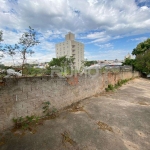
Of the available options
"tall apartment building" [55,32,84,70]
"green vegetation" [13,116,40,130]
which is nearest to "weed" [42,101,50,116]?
"green vegetation" [13,116,40,130]

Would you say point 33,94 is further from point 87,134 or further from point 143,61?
point 143,61

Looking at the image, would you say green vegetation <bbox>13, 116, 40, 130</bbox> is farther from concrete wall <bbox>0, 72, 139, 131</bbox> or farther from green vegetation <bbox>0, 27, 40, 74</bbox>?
green vegetation <bbox>0, 27, 40, 74</bbox>

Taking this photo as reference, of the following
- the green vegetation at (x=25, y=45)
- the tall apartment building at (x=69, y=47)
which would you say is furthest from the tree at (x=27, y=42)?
the tall apartment building at (x=69, y=47)

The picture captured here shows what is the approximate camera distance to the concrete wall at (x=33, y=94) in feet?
8.16

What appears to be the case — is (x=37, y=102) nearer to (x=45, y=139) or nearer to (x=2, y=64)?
(x=45, y=139)

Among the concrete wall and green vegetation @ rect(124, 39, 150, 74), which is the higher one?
green vegetation @ rect(124, 39, 150, 74)

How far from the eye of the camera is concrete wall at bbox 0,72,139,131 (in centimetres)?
249

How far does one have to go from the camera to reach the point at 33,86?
293 cm

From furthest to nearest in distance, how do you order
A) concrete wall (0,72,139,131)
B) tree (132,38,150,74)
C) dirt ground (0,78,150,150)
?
tree (132,38,150,74)
concrete wall (0,72,139,131)
dirt ground (0,78,150,150)

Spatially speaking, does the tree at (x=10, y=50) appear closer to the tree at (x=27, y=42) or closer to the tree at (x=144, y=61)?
the tree at (x=27, y=42)

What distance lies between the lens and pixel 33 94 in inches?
116

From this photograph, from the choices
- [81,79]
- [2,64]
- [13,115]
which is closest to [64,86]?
[81,79]

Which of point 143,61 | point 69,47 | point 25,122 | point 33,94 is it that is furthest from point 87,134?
point 69,47

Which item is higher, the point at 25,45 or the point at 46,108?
the point at 25,45
